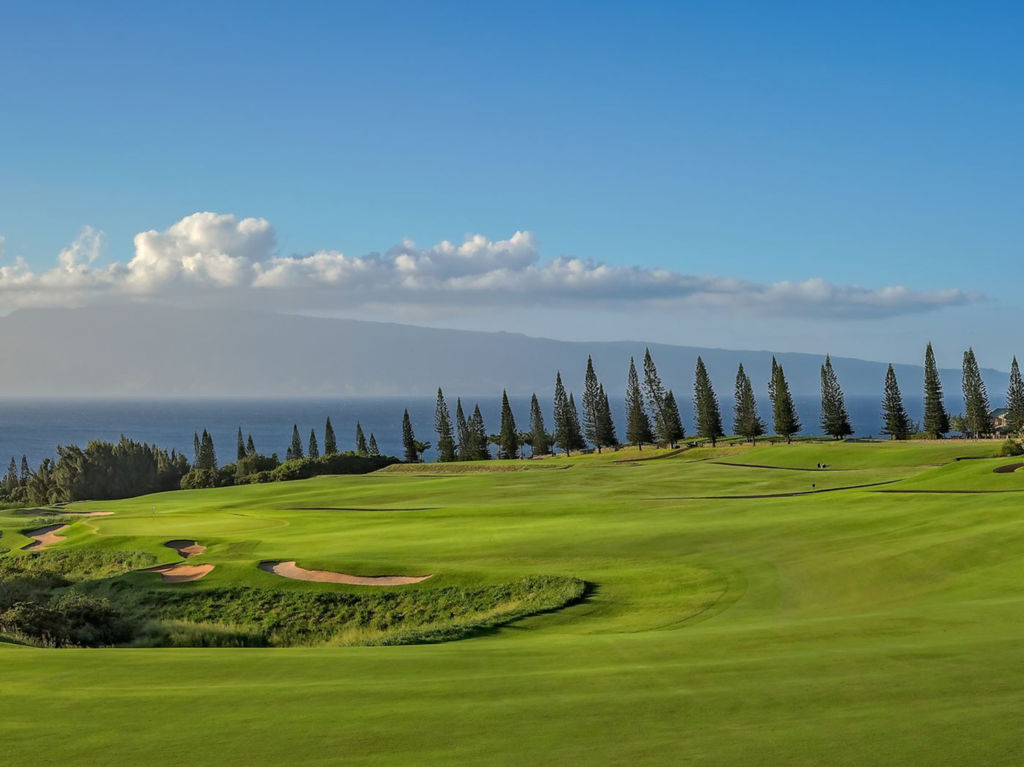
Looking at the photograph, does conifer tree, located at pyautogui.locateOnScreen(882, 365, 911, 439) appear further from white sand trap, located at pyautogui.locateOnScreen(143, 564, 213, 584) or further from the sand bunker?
white sand trap, located at pyautogui.locateOnScreen(143, 564, 213, 584)

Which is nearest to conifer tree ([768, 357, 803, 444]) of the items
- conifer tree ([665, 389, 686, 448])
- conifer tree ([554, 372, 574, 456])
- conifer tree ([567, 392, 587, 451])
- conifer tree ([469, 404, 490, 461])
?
conifer tree ([665, 389, 686, 448])

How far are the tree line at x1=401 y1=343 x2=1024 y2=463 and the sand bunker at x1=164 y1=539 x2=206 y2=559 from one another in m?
76.5

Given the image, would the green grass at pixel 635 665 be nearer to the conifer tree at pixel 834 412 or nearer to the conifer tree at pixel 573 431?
the conifer tree at pixel 834 412

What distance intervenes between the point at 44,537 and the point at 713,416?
88532 mm

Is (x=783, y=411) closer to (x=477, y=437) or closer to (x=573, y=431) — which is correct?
(x=573, y=431)

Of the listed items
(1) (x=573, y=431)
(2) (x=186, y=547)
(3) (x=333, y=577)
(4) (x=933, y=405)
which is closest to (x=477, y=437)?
(1) (x=573, y=431)

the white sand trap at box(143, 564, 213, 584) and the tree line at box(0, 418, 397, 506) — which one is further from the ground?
the tree line at box(0, 418, 397, 506)

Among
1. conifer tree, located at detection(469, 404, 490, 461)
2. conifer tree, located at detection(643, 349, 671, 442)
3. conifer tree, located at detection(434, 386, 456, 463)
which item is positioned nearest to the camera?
conifer tree, located at detection(643, 349, 671, 442)

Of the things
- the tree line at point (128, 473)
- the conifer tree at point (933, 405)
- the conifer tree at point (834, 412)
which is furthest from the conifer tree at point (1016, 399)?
the tree line at point (128, 473)

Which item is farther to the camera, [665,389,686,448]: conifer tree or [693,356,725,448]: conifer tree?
[665,389,686,448]: conifer tree

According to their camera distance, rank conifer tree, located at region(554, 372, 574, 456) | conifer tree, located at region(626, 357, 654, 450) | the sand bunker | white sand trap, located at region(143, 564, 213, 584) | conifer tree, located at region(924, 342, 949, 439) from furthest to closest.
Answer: conifer tree, located at region(554, 372, 574, 456) < conifer tree, located at region(626, 357, 654, 450) < conifer tree, located at region(924, 342, 949, 439) < the sand bunker < white sand trap, located at region(143, 564, 213, 584)

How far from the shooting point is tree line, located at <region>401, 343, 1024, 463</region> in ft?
358

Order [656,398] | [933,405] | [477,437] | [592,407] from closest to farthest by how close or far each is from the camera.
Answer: [933,405]
[656,398]
[592,407]
[477,437]

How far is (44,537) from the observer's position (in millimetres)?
49250
